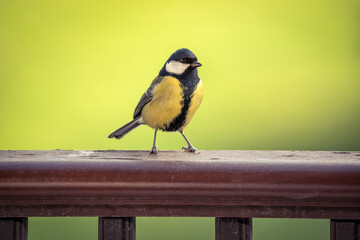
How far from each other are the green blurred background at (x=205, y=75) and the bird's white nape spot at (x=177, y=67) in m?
1.70

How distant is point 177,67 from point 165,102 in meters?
0.10

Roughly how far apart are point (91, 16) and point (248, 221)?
288 centimetres

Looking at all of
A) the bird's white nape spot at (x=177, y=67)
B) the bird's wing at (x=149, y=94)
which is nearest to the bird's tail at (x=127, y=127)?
the bird's wing at (x=149, y=94)

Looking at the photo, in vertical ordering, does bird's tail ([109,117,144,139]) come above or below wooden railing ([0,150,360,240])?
above

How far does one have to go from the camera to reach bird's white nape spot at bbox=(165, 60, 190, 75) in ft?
4.71

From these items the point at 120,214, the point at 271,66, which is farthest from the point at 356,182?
the point at 271,66

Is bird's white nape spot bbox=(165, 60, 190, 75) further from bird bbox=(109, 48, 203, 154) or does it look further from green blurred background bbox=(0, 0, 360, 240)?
green blurred background bbox=(0, 0, 360, 240)

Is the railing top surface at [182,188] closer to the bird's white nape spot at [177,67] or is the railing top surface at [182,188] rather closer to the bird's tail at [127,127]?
the bird's white nape spot at [177,67]

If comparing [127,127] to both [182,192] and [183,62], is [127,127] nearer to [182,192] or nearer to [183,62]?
[183,62]

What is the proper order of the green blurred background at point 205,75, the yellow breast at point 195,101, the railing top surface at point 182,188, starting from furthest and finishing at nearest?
the green blurred background at point 205,75 → the yellow breast at point 195,101 → the railing top surface at point 182,188

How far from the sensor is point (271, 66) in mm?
3354

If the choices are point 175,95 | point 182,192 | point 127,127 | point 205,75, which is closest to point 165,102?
point 175,95

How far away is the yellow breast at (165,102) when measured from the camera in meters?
1.39

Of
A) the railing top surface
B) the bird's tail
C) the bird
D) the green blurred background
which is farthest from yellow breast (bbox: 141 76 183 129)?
the green blurred background
